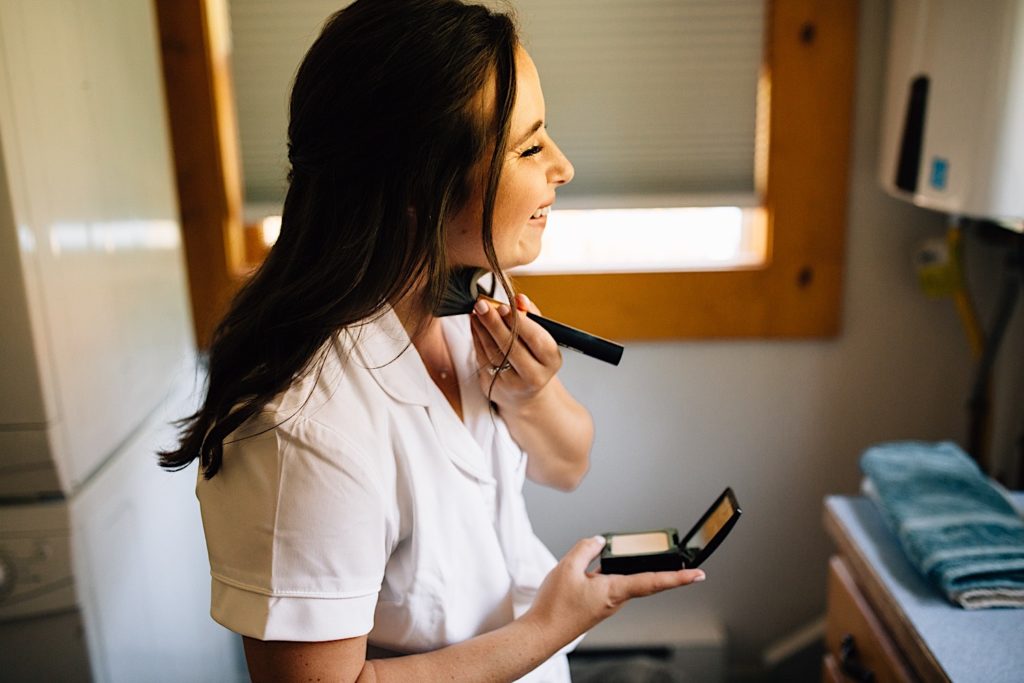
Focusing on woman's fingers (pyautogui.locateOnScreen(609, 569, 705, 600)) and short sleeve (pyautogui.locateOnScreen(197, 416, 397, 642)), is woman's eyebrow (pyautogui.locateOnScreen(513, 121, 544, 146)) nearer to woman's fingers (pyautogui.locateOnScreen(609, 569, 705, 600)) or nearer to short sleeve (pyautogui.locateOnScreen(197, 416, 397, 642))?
short sleeve (pyautogui.locateOnScreen(197, 416, 397, 642))

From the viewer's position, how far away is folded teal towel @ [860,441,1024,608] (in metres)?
1.00

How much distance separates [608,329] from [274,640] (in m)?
1.04

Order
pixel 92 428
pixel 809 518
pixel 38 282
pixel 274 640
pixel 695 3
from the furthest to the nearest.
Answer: pixel 809 518 → pixel 695 3 → pixel 92 428 → pixel 38 282 → pixel 274 640

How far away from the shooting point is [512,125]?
2.64 ft

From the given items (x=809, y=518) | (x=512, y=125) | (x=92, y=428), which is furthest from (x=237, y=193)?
(x=809, y=518)

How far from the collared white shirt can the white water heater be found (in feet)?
2.42

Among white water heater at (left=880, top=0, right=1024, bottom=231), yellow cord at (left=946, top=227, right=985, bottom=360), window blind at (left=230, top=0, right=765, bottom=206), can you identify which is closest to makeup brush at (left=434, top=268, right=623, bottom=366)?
white water heater at (left=880, top=0, right=1024, bottom=231)

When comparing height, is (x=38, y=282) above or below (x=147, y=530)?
above

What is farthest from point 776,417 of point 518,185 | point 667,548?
point 518,185

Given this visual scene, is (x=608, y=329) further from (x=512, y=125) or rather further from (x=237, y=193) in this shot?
(x=512, y=125)

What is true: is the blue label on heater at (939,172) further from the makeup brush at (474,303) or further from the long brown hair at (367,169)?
the long brown hair at (367,169)

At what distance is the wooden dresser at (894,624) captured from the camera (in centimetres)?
91

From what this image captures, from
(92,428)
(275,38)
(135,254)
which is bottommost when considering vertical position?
(92,428)

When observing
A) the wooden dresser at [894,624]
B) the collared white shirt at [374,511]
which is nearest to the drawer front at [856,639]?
the wooden dresser at [894,624]
